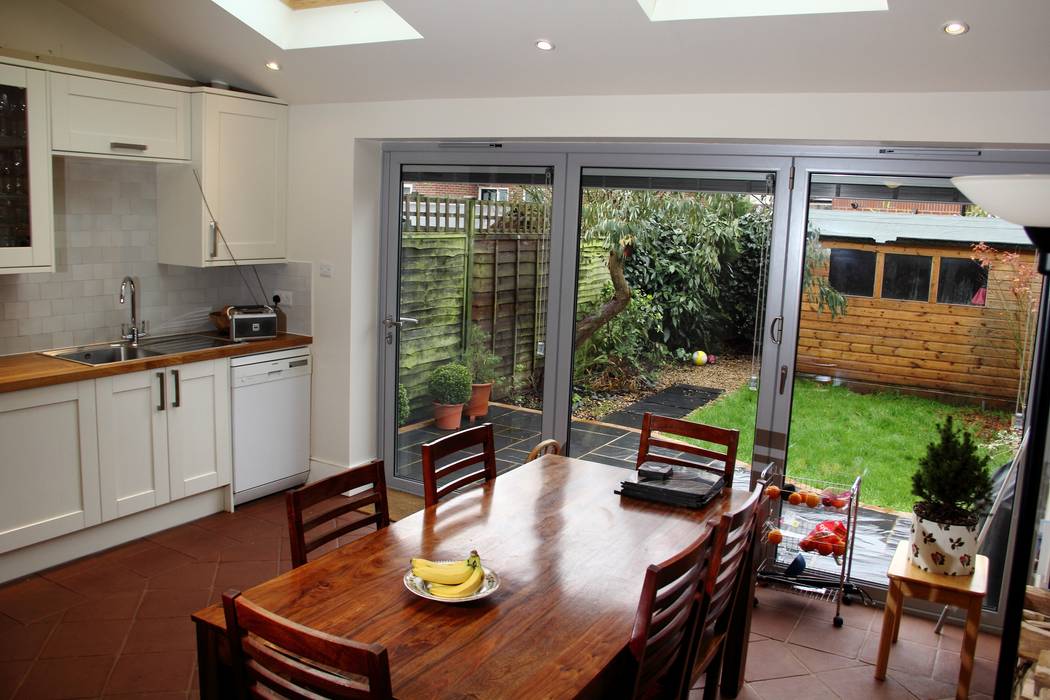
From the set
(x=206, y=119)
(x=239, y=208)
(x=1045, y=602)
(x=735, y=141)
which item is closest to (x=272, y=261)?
(x=239, y=208)

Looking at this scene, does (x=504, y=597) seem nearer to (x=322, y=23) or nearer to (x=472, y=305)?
(x=472, y=305)

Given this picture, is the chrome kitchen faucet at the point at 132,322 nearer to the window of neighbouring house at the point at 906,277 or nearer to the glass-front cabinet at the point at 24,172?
the glass-front cabinet at the point at 24,172

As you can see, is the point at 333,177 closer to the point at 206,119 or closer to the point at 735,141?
the point at 206,119

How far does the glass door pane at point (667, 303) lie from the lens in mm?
4211

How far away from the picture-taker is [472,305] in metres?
5.04

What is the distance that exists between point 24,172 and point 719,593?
137 inches

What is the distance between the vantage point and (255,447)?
499cm

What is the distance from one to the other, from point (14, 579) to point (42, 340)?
3.98 feet

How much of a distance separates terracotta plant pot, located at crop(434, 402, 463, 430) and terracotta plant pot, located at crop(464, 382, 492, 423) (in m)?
0.05

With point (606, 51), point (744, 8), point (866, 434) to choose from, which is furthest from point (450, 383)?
point (744, 8)

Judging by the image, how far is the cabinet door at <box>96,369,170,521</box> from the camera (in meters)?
4.20

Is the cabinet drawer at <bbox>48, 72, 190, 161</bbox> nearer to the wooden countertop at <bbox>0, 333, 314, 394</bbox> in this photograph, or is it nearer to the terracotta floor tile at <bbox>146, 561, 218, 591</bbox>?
the wooden countertop at <bbox>0, 333, 314, 394</bbox>

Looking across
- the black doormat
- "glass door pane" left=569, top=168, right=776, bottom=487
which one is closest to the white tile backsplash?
"glass door pane" left=569, top=168, right=776, bottom=487

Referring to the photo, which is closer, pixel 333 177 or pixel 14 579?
pixel 14 579
